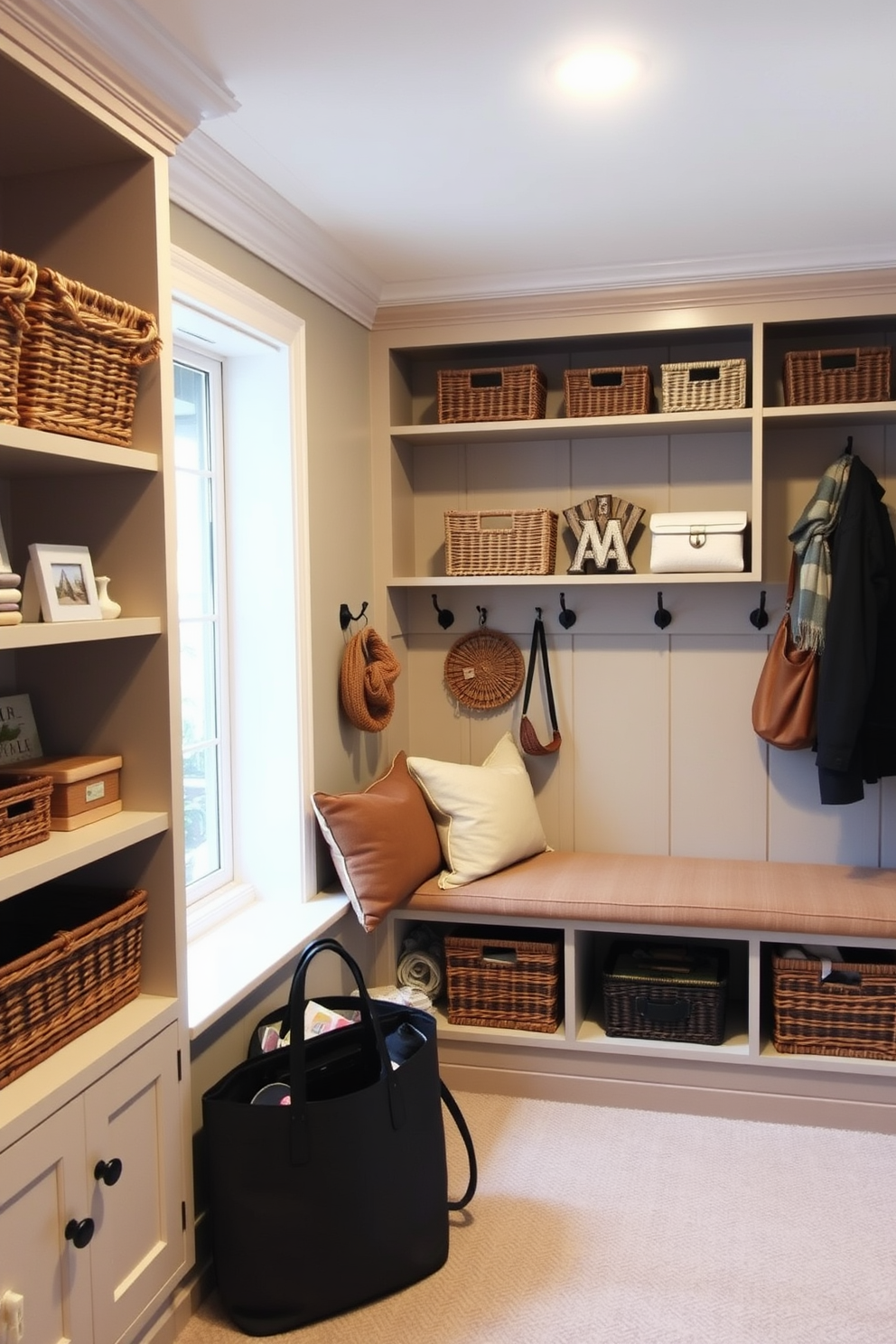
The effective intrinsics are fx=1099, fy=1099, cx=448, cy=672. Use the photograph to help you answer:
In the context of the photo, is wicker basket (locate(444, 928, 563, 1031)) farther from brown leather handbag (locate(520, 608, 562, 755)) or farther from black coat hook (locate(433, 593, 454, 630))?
black coat hook (locate(433, 593, 454, 630))

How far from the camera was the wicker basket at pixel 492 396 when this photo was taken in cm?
337

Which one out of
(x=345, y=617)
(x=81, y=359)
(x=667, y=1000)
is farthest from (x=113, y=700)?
(x=667, y=1000)

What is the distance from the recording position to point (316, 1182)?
2088 mm

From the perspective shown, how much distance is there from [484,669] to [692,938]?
110cm

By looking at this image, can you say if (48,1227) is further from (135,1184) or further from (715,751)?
(715,751)

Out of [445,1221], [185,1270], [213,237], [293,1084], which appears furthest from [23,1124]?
[213,237]

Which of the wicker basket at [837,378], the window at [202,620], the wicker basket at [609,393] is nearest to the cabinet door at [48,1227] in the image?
the window at [202,620]

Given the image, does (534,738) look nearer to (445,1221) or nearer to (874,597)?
(874,597)

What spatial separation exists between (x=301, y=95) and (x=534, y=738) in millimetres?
2067

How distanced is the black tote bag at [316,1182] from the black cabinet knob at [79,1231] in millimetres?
362

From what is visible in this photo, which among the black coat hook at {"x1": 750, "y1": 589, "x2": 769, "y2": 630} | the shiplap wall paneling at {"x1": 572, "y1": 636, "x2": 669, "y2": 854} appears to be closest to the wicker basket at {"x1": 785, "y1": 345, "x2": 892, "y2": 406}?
the black coat hook at {"x1": 750, "y1": 589, "x2": 769, "y2": 630}

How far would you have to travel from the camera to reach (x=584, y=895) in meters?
3.09

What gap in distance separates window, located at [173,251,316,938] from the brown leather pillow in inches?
3.2

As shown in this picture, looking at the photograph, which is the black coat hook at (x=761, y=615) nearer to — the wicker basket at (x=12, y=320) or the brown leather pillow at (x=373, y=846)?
the brown leather pillow at (x=373, y=846)
